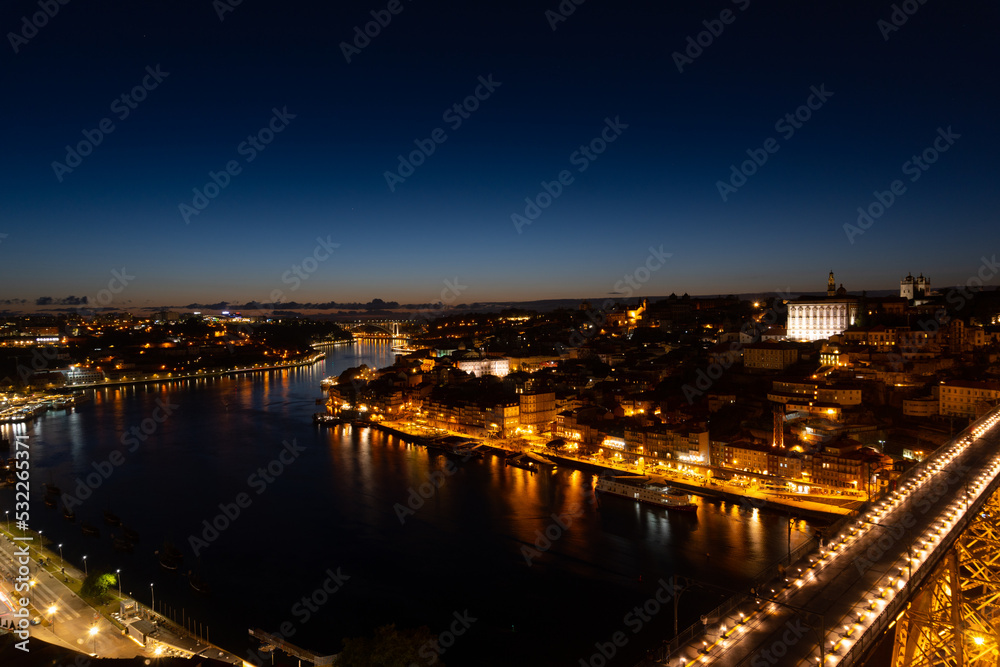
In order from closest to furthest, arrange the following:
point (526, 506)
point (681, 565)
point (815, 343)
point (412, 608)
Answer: point (412, 608), point (681, 565), point (526, 506), point (815, 343)

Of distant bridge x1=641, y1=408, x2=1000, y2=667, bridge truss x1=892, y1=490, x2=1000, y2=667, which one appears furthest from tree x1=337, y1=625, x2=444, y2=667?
bridge truss x1=892, y1=490, x2=1000, y2=667

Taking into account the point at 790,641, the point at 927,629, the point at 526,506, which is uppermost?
the point at 790,641

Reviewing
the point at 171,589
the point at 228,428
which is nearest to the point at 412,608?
the point at 171,589

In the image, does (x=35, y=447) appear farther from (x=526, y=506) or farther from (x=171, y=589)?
(x=526, y=506)

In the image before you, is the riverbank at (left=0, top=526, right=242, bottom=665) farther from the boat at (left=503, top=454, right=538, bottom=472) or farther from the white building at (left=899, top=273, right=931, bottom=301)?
the white building at (left=899, top=273, right=931, bottom=301)

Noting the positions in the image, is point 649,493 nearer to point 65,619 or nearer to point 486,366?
point 65,619

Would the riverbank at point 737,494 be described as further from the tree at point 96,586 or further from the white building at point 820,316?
the white building at point 820,316

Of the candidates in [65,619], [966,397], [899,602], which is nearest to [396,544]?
[65,619]

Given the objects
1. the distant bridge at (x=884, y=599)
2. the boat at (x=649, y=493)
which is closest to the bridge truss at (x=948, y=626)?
the distant bridge at (x=884, y=599)
